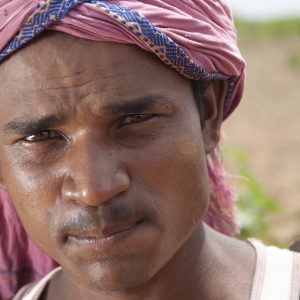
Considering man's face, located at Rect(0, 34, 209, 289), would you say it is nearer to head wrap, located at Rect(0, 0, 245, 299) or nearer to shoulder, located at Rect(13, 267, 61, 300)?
head wrap, located at Rect(0, 0, 245, 299)

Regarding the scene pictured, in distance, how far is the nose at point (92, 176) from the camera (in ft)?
7.00

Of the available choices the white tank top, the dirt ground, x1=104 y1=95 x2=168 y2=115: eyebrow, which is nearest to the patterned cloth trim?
x1=104 y1=95 x2=168 y2=115: eyebrow

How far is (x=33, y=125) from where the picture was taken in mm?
2285

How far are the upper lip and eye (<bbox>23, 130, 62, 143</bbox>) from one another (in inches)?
12.3

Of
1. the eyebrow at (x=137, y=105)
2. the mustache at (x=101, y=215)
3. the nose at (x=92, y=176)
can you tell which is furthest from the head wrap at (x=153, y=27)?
the mustache at (x=101, y=215)

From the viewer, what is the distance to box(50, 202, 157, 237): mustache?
85.6 inches

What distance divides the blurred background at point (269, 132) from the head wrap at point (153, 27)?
1.30 meters

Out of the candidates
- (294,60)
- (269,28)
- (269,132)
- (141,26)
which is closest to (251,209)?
(141,26)

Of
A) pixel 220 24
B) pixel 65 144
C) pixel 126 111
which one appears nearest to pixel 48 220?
pixel 65 144

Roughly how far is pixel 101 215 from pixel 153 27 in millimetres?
593

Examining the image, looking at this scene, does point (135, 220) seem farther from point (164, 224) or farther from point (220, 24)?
point (220, 24)

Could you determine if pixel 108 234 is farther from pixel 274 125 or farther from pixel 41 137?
pixel 274 125

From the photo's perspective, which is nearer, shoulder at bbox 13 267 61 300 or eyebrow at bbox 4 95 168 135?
eyebrow at bbox 4 95 168 135

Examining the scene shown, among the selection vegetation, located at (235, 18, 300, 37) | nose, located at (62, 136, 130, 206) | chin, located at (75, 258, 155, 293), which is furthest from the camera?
vegetation, located at (235, 18, 300, 37)
